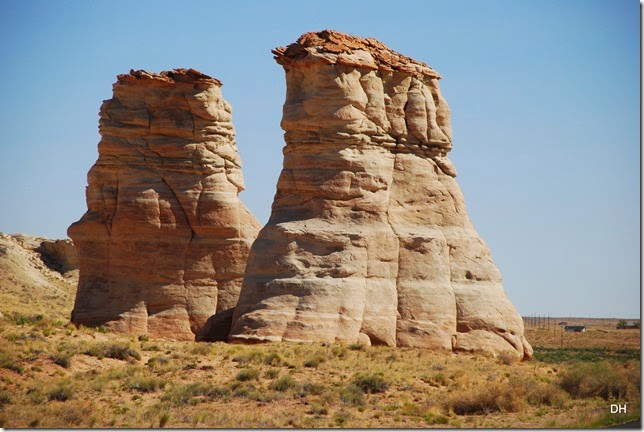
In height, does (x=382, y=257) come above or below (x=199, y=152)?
below

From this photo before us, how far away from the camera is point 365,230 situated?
147ft

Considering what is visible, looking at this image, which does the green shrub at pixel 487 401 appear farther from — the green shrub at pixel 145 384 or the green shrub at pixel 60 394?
the green shrub at pixel 60 394

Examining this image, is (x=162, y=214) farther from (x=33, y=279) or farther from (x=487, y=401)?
(x=33, y=279)

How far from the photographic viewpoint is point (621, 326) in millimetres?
111250

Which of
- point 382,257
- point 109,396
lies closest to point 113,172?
point 382,257

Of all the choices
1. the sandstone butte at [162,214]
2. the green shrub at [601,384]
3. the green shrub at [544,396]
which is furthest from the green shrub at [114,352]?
the sandstone butte at [162,214]

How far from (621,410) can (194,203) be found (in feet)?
83.7

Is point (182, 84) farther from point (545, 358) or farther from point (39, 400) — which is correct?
point (39, 400)

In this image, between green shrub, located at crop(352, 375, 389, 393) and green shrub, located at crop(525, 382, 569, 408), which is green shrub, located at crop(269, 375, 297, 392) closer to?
green shrub, located at crop(352, 375, 389, 393)

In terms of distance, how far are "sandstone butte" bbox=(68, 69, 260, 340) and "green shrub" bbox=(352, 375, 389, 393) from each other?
18.1 metres

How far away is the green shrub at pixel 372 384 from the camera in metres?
36.8

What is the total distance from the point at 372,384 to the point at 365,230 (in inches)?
347

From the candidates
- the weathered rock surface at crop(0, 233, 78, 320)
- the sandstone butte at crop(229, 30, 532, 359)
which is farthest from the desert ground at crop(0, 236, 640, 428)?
the weathered rock surface at crop(0, 233, 78, 320)

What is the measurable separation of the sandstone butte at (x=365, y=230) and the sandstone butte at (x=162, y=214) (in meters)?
10.1
